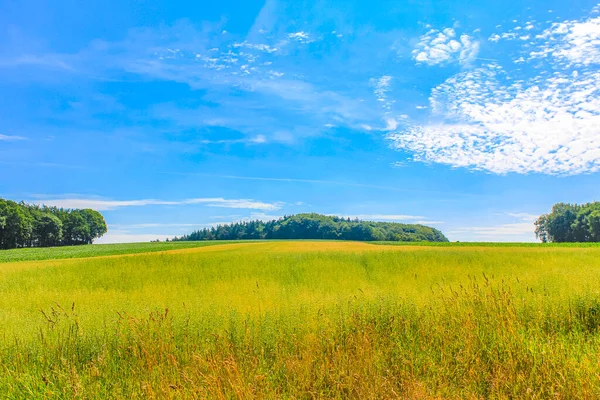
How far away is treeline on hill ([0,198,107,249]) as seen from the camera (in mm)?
88125

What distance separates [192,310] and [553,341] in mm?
7986

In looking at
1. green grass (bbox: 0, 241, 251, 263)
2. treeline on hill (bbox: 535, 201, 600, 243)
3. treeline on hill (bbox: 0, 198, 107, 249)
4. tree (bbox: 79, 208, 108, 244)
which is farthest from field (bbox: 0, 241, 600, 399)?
tree (bbox: 79, 208, 108, 244)

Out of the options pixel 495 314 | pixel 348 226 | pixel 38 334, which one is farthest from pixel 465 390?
pixel 348 226

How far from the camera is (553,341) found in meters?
6.35

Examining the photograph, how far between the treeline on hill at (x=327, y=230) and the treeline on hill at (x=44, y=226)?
1984 inches

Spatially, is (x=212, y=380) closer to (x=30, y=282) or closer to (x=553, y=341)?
(x=553, y=341)

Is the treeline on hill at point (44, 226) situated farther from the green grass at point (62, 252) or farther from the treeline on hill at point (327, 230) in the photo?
the treeline on hill at point (327, 230)

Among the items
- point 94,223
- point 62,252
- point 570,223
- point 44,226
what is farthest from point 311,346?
point 94,223

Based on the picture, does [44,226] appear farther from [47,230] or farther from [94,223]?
[94,223]

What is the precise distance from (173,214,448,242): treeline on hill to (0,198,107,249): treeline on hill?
50.4m

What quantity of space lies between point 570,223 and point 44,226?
170 metres

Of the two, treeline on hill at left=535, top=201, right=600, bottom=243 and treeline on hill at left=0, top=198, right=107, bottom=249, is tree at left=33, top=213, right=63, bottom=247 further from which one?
treeline on hill at left=535, top=201, right=600, bottom=243

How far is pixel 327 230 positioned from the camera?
133 m

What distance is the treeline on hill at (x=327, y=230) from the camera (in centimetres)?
12569
